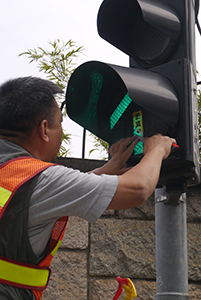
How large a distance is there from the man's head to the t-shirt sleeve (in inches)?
9.0

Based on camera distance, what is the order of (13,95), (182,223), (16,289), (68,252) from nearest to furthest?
(16,289), (13,95), (182,223), (68,252)

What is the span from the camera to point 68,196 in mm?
1142

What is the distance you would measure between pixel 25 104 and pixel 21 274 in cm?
56

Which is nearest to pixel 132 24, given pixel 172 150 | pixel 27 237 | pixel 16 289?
pixel 172 150

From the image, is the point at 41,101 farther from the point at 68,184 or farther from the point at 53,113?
the point at 68,184

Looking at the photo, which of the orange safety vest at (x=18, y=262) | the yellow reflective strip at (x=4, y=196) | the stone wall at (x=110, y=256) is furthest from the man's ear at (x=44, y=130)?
the stone wall at (x=110, y=256)

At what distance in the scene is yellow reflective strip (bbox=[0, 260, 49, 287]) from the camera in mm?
1113

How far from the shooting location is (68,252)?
8.58ft

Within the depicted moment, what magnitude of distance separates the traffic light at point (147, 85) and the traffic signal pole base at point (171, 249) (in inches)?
4.5

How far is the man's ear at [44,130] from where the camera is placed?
1336 mm

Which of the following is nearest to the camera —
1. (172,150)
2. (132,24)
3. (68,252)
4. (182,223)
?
(172,150)

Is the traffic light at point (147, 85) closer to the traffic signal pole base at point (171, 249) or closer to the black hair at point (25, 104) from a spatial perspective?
the traffic signal pole base at point (171, 249)

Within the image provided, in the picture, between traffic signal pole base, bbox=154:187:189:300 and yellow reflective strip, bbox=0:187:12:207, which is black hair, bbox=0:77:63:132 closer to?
yellow reflective strip, bbox=0:187:12:207

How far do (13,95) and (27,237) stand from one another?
50 cm
